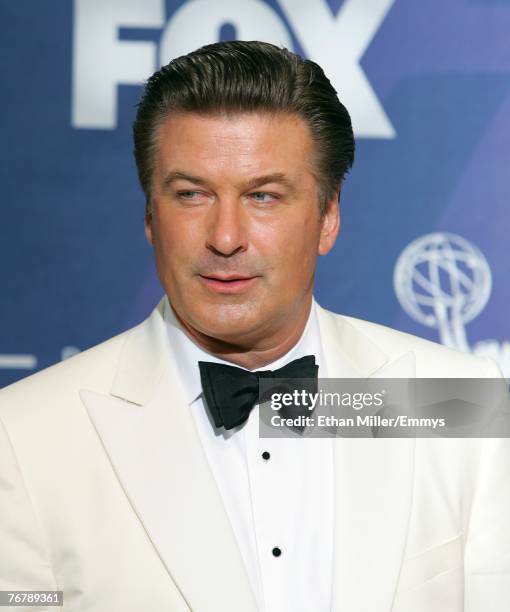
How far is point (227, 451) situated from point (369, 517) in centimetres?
33

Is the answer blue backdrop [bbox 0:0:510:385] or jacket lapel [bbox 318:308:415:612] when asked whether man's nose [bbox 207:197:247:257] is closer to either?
jacket lapel [bbox 318:308:415:612]

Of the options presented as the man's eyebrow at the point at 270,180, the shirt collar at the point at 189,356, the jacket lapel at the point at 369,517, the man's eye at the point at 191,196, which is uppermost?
the man's eyebrow at the point at 270,180

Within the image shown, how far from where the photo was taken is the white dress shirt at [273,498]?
7.11ft

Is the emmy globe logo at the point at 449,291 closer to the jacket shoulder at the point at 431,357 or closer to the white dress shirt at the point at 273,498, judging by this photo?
the jacket shoulder at the point at 431,357

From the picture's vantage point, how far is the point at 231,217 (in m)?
2.15

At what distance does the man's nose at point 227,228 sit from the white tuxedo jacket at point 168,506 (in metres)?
0.33

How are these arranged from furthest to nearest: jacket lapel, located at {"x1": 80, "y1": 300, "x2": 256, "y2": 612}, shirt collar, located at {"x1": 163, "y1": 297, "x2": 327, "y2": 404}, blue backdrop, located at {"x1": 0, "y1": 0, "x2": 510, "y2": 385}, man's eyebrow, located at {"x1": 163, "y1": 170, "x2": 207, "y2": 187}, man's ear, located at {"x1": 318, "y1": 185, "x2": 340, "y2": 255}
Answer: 1. blue backdrop, located at {"x1": 0, "y1": 0, "x2": 510, "y2": 385}
2. man's ear, located at {"x1": 318, "y1": 185, "x2": 340, "y2": 255}
3. shirt collar, located at {"x1": 163, "y1": 297, "x2": 327, "y2": 404}
4. man's eyebrow, located at {"x1": 163, "y1": 170, "x2": 207, "y2": 187}
5. jacket lapel, located at {"x1": 80, "y1": 300, "x2": 256, "y2": 612}

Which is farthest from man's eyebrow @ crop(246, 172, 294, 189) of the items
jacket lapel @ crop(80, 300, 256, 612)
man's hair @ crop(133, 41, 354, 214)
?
jacket lapel @ crop(80, 300, 256, 612)

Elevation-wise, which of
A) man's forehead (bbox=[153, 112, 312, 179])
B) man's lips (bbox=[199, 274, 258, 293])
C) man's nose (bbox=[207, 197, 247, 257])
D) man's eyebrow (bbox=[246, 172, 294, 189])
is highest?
man's forehead (bbox=[153, 112, 312, 179])

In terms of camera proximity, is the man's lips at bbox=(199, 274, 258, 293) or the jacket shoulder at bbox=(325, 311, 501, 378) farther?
the jacket shoulder at bbox=(325, 311, 501, 378)

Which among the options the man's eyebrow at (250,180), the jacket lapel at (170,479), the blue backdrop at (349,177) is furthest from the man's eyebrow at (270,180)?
the blue backdrop at (349,177)

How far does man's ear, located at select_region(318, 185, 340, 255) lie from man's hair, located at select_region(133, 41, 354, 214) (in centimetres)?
5

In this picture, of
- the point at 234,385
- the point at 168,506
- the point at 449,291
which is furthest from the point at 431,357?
the point at 449,291

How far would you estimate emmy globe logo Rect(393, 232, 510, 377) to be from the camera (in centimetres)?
370
